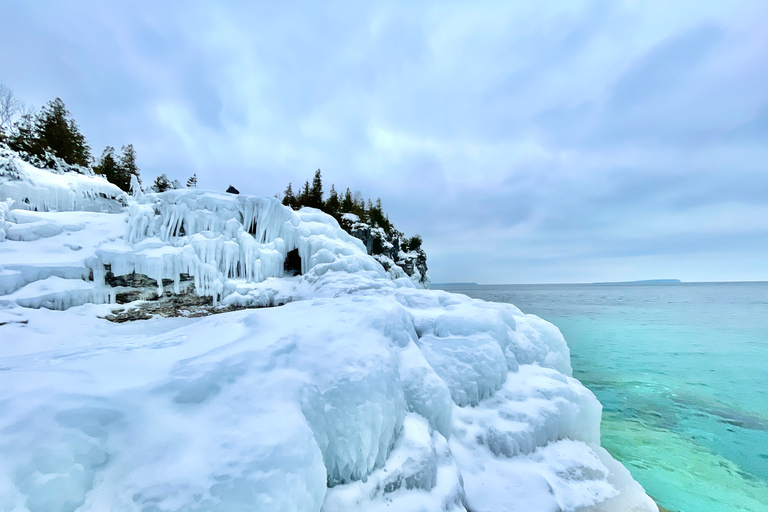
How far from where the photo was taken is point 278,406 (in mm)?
2574

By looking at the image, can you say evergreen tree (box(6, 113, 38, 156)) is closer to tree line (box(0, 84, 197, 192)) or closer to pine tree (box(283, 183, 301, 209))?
tree line (box(0, 84, 197, 192))

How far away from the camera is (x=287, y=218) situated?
12516mm

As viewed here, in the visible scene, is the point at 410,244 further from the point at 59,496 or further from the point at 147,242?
the point at 59,496

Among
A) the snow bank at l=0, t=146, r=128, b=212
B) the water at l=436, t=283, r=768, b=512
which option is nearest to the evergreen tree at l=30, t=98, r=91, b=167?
the snow bank at l=0, t=146, r=128, b=212

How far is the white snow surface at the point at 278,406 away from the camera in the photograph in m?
1.86

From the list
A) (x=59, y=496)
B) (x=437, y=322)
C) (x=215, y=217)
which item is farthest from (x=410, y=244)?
(x=59, y=496)

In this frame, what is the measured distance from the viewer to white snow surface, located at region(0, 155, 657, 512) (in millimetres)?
1861

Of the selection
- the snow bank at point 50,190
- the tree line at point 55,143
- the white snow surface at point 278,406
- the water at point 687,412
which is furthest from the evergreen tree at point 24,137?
the water at point 687,412

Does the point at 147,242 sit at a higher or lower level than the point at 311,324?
higher

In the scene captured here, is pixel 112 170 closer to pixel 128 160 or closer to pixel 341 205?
pixel 128 160

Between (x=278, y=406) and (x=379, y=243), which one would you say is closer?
(x=278, y=406)

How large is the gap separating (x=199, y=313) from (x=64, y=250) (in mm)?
4383

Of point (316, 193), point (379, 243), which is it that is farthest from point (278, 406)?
point (316, 193)

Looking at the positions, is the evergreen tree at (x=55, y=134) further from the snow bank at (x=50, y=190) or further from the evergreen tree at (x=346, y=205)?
the evergreen tree at (x=346, y=205)
